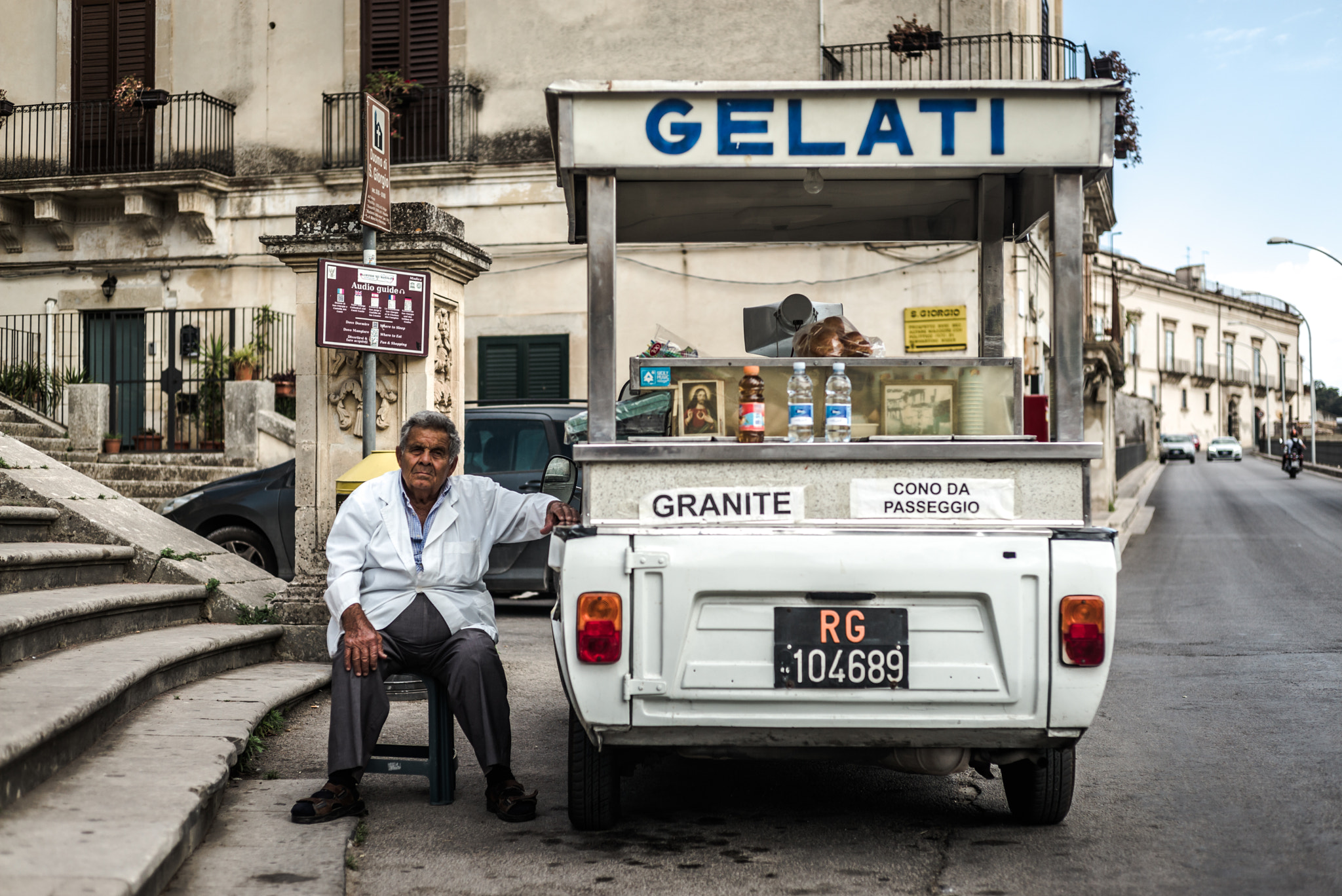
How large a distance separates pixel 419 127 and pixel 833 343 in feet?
45.6

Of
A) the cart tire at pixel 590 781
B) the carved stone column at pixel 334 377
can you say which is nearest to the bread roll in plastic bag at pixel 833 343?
the cart tire at pixel 590 781

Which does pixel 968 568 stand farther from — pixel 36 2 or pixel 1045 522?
pixel 36 2

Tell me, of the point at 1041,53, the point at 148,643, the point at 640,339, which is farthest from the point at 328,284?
the point at 1041,53

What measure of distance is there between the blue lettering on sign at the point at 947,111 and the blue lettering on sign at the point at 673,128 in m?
0.75

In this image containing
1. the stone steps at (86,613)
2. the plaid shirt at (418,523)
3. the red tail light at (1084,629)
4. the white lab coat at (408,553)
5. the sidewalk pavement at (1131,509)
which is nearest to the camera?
the red tail light at (1084,629)

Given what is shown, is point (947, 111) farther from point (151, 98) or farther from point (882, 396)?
point (151, 98)

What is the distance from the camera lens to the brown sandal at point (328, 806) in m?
4.30

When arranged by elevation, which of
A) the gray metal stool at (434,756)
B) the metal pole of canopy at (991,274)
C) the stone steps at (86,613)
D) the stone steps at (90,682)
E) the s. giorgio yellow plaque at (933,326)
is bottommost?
the gray metal stool at (434,756)

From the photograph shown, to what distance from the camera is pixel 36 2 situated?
18.9m

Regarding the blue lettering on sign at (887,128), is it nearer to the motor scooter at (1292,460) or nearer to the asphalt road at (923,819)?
the asphalt road at (923,819)

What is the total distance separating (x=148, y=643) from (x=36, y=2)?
654 inches

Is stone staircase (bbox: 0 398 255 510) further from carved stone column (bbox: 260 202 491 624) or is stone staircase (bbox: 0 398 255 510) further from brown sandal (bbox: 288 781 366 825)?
brown sandal (bbox: 288 781 366 825)

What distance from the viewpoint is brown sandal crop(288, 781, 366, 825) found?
4297 mm

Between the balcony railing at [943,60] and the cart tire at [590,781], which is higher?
the balcony railing at [943,60]
